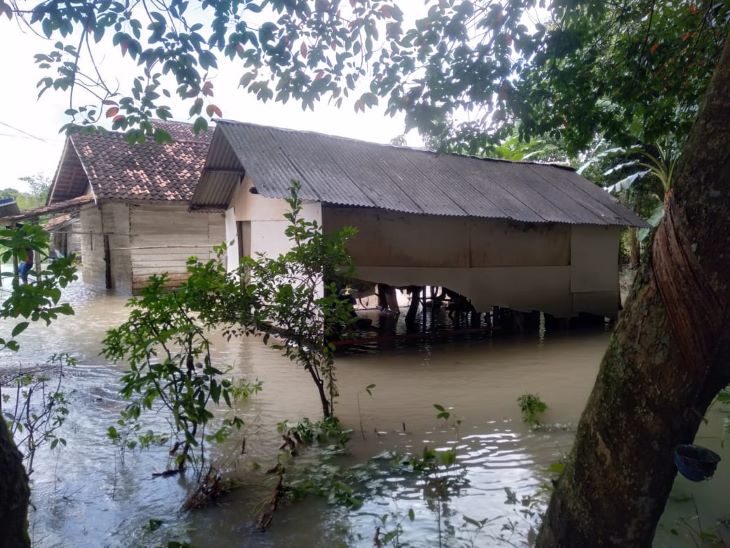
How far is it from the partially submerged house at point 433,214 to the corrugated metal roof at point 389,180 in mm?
31

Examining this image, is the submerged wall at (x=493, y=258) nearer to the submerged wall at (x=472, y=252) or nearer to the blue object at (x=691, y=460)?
the submerged wall at (x=472, y=252)

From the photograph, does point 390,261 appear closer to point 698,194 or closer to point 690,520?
point 690,520

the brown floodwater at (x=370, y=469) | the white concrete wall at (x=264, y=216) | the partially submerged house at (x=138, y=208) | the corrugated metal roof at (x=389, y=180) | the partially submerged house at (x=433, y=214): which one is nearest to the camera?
the brown floodwater at (x=370, y=469)

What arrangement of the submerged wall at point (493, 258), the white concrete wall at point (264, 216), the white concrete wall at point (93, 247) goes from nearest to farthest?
the submerged wall at point (493, 258), the white concrete wall at point (264, 216), the white concrete wall at point (93, 247)

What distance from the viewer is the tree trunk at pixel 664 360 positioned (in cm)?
168

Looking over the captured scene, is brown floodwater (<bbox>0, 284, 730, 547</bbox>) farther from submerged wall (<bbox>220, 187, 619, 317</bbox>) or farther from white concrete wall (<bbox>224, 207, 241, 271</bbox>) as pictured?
white concrete wall (<bbox>224, 207, 241, 271</bbox>)

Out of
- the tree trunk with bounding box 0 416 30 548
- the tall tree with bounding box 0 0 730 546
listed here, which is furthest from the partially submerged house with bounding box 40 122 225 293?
the tree trunk with bounding box 0 416 30 548

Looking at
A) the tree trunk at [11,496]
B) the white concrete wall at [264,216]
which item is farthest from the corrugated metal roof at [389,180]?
the tree trunk at [11,496]

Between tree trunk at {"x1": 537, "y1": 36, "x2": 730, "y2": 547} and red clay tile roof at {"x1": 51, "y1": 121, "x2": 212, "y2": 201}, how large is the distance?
13977mm

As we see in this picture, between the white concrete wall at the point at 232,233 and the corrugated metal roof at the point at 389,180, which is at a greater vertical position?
the corrugated metal roof at the point at 389,180

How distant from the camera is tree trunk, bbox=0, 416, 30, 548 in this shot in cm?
179

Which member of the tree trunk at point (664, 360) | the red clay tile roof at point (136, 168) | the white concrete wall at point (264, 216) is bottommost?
the tree trunk at point (664, 360)

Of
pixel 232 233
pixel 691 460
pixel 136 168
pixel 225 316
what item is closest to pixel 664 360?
pixel 691 460

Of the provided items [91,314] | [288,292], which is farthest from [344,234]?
[91,314]
